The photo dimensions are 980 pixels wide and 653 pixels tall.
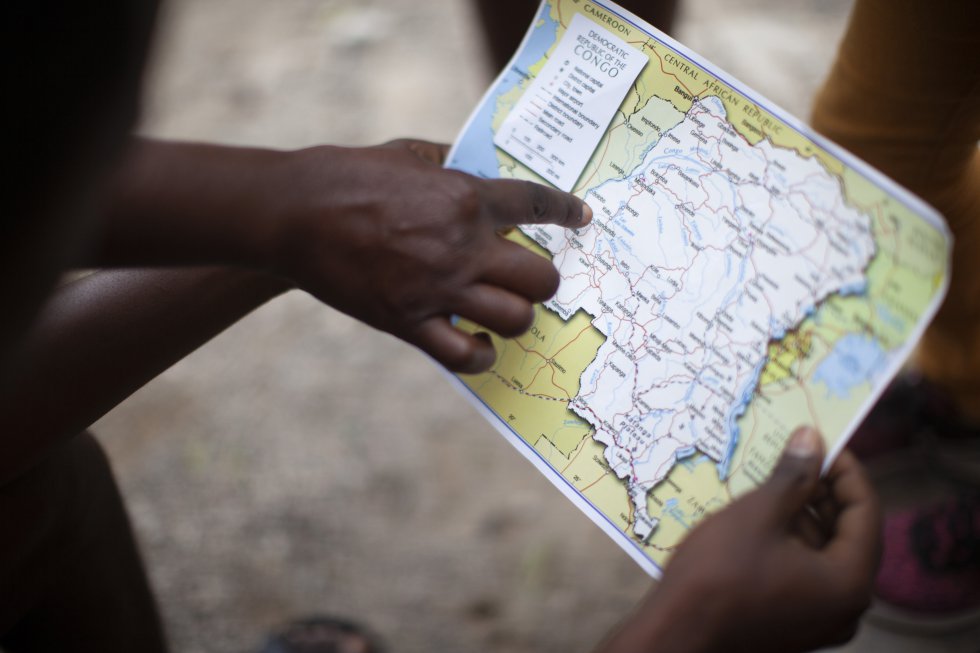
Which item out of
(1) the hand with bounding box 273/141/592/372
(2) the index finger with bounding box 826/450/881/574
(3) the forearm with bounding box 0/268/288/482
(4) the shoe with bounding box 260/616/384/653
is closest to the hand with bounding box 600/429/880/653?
(2) the index finger with bounding box 826/450/881/574

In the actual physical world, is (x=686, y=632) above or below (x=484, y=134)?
below

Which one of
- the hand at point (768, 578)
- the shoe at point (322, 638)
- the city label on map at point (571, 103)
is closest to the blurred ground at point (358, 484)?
the shoe at point (322, 638)

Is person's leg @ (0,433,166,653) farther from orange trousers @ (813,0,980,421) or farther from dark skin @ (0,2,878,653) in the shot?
orange trousers @ (813,0,980,421)

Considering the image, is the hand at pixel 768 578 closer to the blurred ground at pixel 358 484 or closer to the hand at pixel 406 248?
the hand at pixel 406 248

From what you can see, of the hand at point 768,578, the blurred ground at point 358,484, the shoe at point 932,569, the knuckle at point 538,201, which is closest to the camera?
the hand at point 768,578

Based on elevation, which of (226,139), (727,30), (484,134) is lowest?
(226,139)

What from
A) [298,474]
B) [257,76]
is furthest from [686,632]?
[257,76]

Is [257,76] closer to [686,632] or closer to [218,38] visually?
[218,38]
